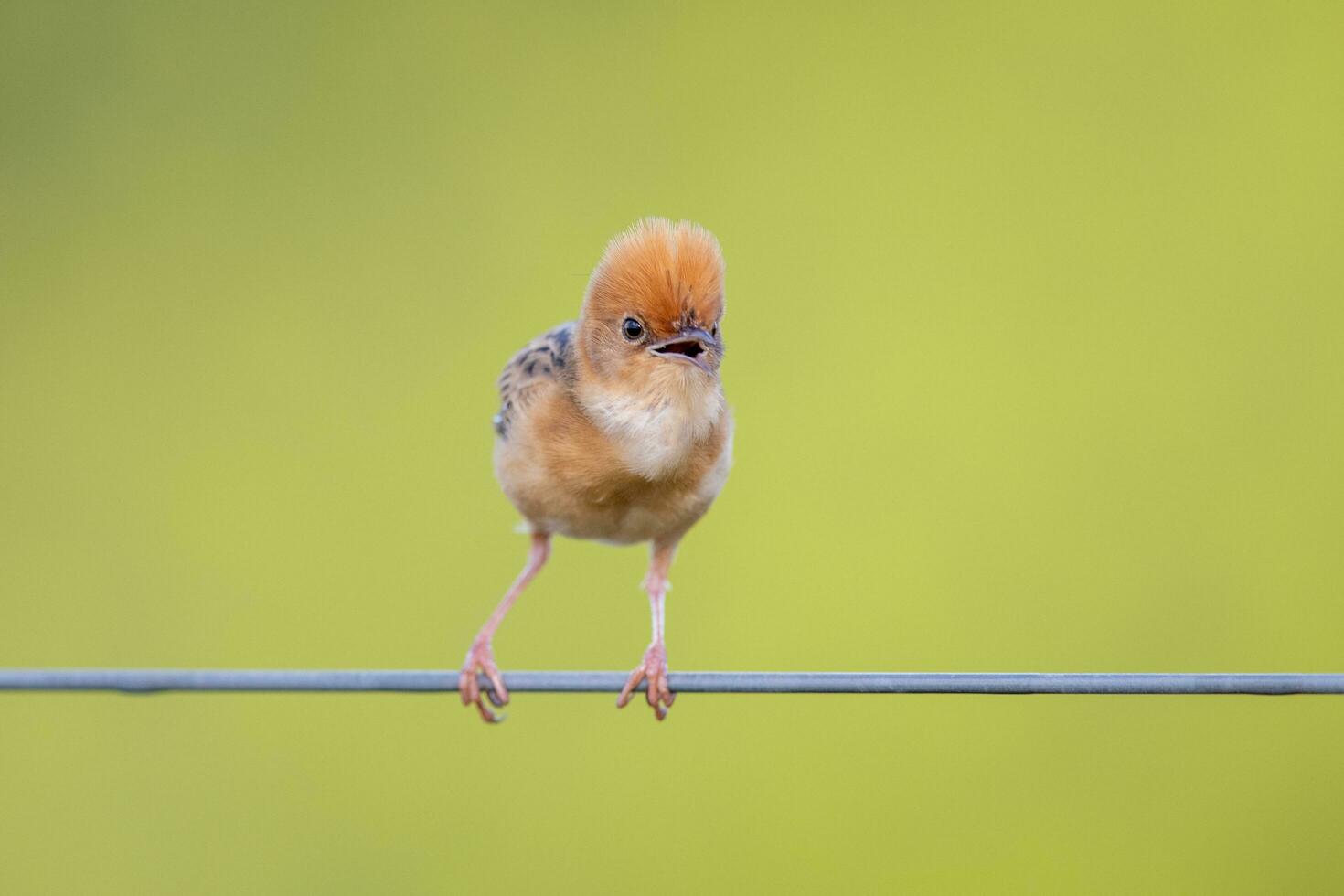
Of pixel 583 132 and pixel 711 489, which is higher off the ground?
pixel 583 132

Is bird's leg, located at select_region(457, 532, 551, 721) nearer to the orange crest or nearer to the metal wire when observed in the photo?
the metal wire

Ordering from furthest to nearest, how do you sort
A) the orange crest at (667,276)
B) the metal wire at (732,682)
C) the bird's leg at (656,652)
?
the bird's leg at (656,652) → the orange crest at (667,276) → the metal wire at (732,682)

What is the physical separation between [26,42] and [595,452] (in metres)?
4.62

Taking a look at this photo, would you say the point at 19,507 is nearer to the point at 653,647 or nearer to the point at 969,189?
the point at 653,647

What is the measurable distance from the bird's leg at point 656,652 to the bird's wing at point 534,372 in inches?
20.3

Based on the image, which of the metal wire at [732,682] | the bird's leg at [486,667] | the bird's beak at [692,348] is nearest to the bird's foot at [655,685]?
the bird's leg at [486,667]

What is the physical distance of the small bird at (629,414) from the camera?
3.49 meters

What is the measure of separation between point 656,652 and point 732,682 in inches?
43.6

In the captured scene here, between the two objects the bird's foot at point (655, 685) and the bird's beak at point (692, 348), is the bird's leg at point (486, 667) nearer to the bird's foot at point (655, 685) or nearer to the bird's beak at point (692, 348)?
the bird's foot at point (655, 685)

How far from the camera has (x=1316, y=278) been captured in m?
5.89

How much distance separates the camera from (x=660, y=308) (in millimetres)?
3488

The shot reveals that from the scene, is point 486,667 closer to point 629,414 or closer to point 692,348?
point 629,414

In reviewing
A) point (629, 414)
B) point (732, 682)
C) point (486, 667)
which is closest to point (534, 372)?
point (629, 414)

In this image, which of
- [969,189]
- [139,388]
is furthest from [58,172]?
[969,189]
